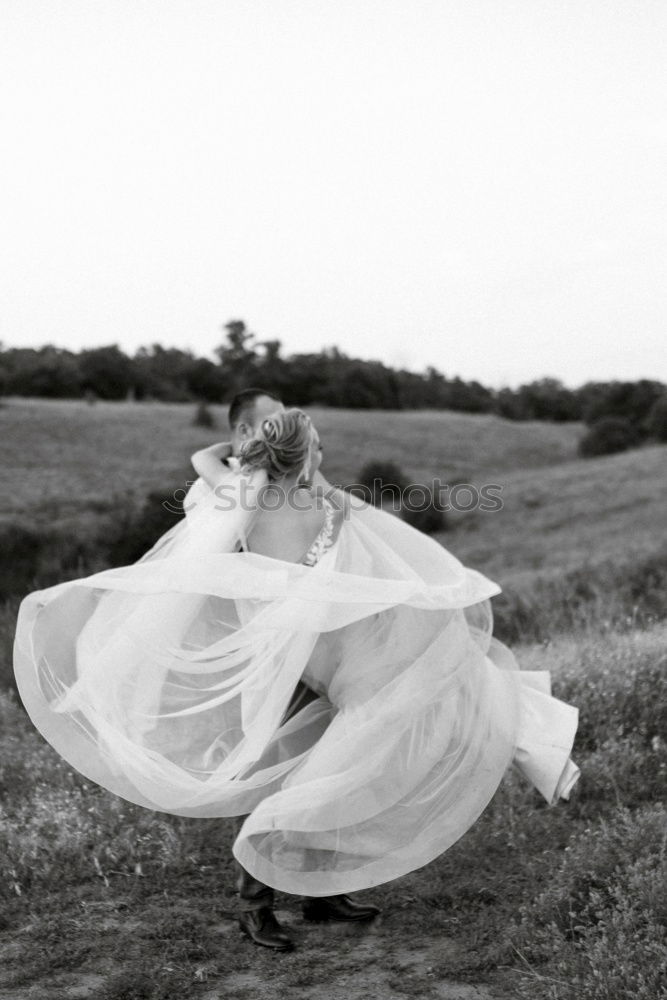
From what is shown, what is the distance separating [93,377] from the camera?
5756 cm

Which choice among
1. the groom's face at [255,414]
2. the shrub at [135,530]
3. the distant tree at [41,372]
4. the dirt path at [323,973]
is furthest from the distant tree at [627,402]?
the dirt path at [323,973]

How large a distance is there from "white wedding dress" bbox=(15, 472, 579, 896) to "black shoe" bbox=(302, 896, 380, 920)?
0.35m

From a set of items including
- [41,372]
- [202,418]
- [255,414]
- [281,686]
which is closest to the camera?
[281,686]

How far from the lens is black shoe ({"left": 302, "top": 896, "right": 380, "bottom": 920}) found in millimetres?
4316

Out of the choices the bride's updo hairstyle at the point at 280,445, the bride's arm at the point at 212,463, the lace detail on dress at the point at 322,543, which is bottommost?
the lace detail on dress at the point at 322,543

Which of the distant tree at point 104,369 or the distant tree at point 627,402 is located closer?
the distant tree at point 104,369

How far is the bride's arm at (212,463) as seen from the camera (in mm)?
4844

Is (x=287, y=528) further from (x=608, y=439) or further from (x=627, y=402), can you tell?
(x=627, y=402)

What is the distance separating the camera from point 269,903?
4.19 metres

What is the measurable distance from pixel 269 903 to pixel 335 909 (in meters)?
0.33

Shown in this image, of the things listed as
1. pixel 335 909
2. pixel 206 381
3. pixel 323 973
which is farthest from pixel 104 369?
pixel 323 973

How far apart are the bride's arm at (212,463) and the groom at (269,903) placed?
13cm

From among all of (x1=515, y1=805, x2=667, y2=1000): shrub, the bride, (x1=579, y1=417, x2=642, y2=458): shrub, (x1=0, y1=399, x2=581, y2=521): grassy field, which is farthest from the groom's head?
(x1=579, y1=417, x2=642, y2=458): shrub

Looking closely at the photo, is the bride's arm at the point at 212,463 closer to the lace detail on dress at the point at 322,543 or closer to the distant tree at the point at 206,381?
the lace detail on dress at the point at 322,543
